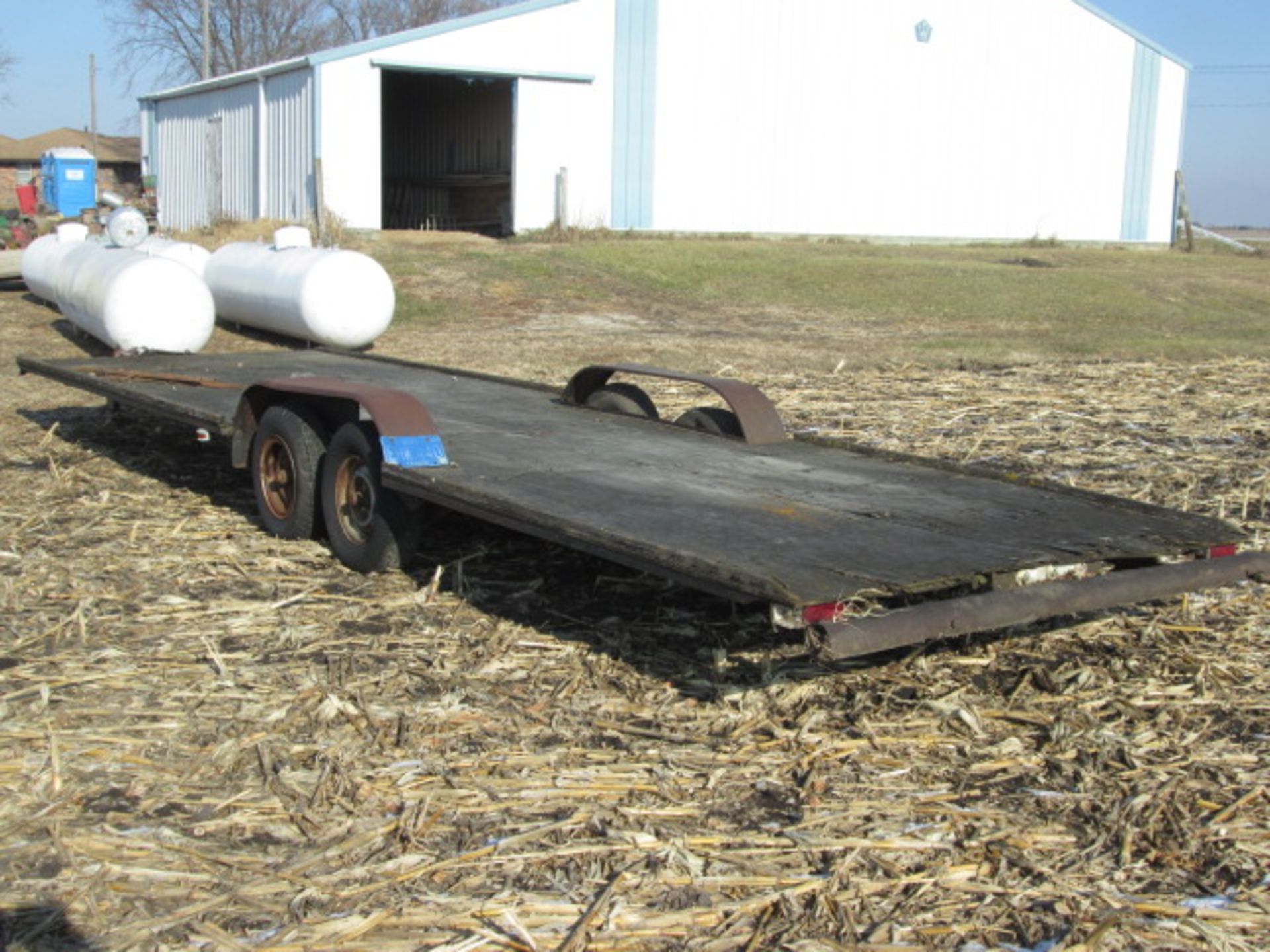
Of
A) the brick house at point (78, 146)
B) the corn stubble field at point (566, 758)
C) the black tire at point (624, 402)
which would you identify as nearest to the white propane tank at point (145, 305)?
the corn stubble field at point (566, 758)

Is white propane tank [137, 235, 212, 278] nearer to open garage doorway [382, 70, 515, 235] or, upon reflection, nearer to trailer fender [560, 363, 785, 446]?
trailer fender [560, 363, 785, 446]

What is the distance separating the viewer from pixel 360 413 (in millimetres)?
7051

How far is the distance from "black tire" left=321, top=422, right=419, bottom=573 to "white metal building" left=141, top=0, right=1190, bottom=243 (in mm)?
19609

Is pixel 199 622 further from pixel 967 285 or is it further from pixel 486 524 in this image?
pixel 967 285

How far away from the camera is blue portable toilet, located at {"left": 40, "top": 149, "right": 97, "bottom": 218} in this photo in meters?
39.2

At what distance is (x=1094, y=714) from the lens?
A: 5.00 m

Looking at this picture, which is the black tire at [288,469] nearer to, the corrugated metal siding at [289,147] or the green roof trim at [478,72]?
the corrugated metal siding at [289,147]

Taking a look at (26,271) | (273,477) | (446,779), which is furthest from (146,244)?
(446,779)

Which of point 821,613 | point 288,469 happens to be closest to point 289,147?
point 288,469

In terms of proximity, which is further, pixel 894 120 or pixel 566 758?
pixel 894 120

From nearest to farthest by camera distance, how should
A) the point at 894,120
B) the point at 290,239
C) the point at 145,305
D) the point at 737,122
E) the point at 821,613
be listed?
the point at 821,613 → the point at 145,305 → the point at 290,239 → the point at 737,122 → the point at 894,120

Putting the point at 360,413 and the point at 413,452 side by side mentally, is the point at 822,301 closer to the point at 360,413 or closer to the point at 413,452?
the point at 360,413

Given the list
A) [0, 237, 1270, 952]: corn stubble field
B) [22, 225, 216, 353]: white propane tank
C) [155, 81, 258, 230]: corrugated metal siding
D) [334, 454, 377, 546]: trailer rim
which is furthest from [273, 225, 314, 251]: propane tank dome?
[155, 81, 258, 230]: corrugated metal siding

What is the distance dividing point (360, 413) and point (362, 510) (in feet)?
1.70
